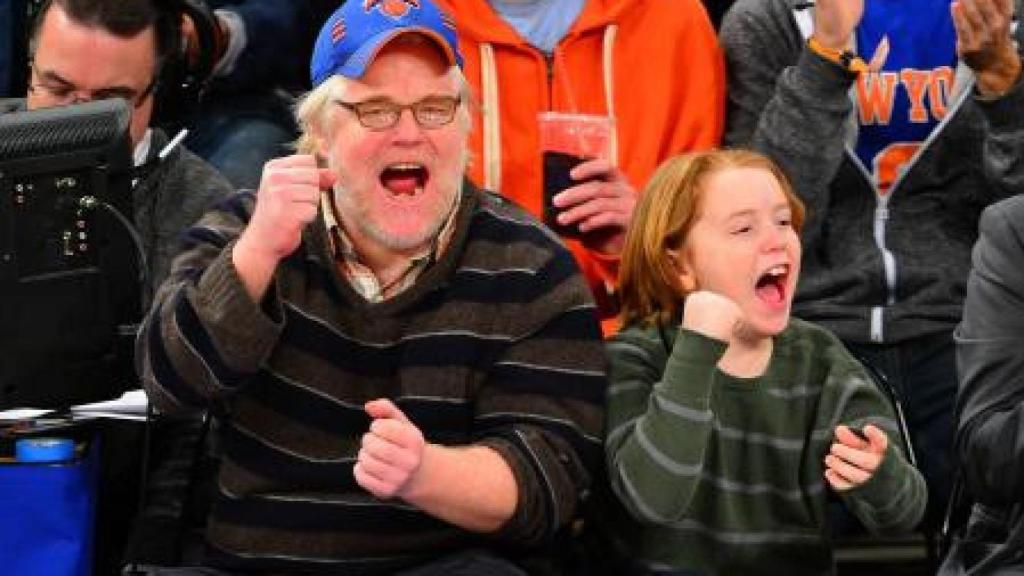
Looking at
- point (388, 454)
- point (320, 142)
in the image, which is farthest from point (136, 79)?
point (388, 454)

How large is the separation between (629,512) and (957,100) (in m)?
1.24

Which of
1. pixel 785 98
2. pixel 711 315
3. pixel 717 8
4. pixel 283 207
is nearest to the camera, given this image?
pixel 283 207

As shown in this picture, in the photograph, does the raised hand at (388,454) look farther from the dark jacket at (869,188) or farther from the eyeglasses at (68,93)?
the dark jacket at (869,188)

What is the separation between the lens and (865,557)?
3414mm

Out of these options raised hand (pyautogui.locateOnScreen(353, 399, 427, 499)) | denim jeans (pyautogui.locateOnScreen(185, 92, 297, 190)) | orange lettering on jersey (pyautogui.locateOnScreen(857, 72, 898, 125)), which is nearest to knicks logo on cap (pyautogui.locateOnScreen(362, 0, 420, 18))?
raised hand (pyautogui.locateOnScreen(353, 399, 427, 499))

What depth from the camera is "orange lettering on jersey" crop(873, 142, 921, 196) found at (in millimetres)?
3615

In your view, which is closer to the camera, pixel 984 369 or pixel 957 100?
pixel 984 369

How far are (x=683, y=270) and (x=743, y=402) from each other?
0.24 meters

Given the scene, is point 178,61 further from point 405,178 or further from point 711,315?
point 711,315

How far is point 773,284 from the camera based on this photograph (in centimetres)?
284

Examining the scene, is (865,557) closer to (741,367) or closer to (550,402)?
(741,367)

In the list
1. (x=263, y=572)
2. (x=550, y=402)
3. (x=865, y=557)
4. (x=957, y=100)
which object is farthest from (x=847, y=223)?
(x=263, y=572)

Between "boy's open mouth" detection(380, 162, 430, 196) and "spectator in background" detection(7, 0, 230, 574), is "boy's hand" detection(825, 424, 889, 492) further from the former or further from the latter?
"spectator in background" detection(7, 0, 230, 574)

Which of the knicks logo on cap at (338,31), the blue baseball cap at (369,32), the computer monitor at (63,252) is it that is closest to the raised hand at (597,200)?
the blue baseball cap at (369,32)
